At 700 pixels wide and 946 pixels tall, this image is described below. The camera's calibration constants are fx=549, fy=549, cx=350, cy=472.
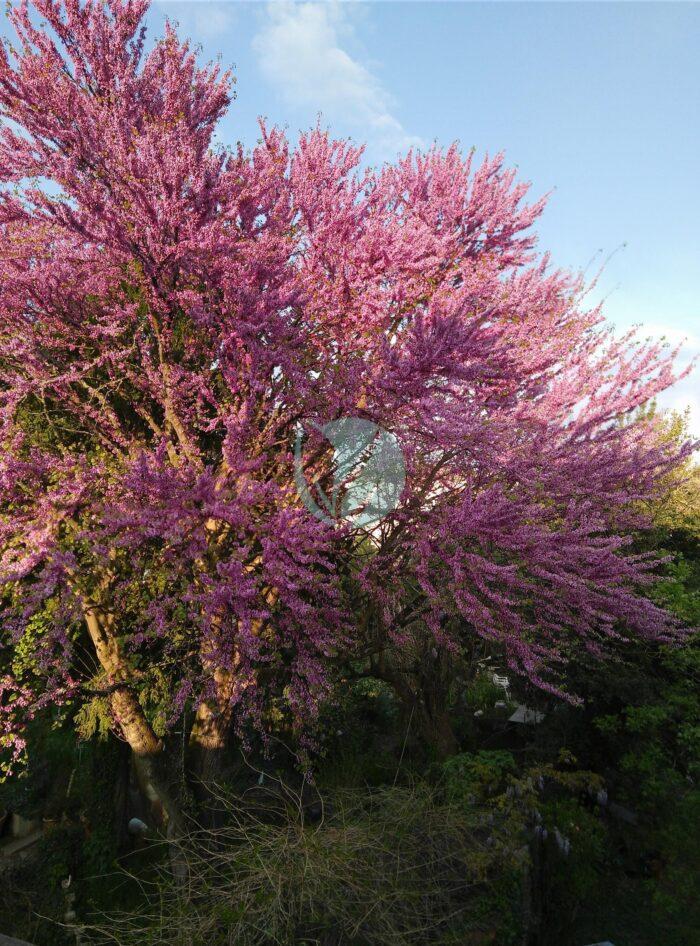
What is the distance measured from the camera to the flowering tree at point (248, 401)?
227 inches

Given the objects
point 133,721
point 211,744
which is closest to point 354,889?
point 211,744

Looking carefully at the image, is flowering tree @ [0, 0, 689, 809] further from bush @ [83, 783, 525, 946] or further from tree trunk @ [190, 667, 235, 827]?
bush @ [83, 783, 525, 946]

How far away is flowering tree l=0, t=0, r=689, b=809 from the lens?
578 centimetres

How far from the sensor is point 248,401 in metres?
6.13

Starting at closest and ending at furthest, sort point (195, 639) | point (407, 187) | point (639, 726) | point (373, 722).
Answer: point (195, 639) → point (639, 726) → point (407, 187) → point (373, 722)

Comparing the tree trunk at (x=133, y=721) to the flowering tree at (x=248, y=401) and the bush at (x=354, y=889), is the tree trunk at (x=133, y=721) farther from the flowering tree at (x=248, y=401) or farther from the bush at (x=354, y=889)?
the bush at (x=354, y=889)

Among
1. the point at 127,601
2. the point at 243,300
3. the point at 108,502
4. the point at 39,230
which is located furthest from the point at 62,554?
the point at 39,230

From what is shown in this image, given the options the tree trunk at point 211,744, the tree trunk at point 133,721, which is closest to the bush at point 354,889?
the tree trunk at point 211,744

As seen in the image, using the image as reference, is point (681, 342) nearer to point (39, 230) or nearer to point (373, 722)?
point (39, 230)

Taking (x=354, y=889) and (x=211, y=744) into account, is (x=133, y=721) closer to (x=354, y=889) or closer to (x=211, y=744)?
(x=211, y=744)

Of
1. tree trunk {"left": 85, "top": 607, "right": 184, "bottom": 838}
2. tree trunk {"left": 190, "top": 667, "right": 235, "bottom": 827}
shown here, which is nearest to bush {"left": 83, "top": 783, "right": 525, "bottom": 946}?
tree trunk {"left": 190, "top": 667, "right": 235, "bottom": 827}

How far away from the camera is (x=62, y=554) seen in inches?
221

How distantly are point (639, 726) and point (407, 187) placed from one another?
852 cm

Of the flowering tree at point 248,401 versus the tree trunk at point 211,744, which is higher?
the flowering tree at point 248,401
